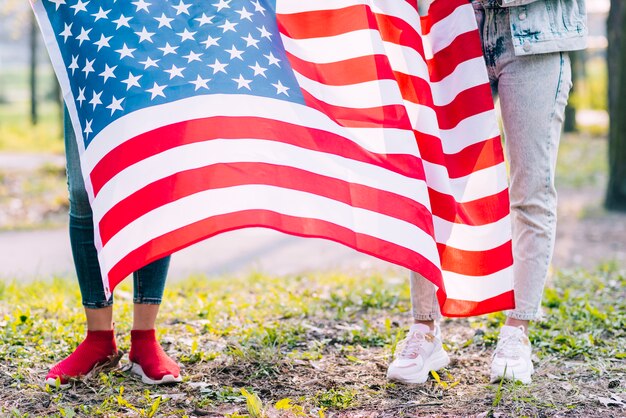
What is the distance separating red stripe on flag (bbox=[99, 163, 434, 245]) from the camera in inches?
113

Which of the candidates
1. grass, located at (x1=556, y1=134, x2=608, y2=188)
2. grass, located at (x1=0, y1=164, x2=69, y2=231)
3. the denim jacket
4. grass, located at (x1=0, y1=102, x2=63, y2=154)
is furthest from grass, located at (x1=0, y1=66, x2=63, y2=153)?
the denim jacket

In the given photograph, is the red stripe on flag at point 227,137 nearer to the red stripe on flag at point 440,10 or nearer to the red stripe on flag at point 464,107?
the red stripe on flag at point 464,107

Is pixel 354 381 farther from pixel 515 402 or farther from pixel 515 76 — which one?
pixel 515 76

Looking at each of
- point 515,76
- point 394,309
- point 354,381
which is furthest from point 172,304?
point 515,76

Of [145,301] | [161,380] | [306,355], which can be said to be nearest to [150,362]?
[161,380]

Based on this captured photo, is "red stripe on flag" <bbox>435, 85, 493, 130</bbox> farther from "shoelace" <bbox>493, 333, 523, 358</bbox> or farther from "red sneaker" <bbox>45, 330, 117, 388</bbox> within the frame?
"red sneaker" <bbox>45, 330, 117, 388</bbox>

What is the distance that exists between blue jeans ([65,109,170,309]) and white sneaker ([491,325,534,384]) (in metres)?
1.51

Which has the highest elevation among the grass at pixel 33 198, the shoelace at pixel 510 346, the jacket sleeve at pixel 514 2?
the jacket sleeve at pixel 514 2

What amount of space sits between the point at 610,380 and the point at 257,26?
217 cm

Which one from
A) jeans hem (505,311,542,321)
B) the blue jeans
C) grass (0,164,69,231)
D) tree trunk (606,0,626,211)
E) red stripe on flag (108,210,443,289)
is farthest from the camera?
grass (0,164,69,231)

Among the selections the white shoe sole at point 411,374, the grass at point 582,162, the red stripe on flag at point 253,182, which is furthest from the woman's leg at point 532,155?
the grass at point 582,162

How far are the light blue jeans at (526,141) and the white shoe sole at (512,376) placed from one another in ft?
0.84

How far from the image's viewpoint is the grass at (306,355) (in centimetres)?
309

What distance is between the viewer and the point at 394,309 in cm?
461
